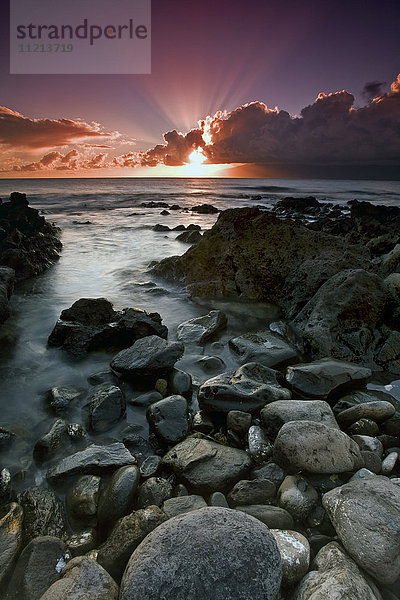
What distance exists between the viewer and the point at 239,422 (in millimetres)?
3268

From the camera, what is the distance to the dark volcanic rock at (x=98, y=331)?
497 cm

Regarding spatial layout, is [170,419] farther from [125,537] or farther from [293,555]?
[293,555]

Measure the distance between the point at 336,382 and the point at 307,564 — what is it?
213 centimetres

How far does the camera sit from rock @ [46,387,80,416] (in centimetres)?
375

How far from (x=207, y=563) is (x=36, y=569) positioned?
1.13 meters

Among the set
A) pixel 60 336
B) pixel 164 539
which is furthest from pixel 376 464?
pixel 60 336

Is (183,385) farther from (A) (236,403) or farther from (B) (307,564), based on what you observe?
(B) (307,564)

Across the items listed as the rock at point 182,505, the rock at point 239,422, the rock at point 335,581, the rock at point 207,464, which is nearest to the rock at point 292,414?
the rock at point 239,422

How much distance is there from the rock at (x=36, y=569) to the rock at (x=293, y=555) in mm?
1342

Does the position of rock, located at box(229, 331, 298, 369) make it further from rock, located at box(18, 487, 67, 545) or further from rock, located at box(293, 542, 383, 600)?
rock, located at box(18, 487, 67, 545)

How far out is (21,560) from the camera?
2.15 meters

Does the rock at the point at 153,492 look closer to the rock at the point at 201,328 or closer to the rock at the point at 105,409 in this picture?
the rock at the point at 105,409

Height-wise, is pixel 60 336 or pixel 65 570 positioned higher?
pixel 60 336

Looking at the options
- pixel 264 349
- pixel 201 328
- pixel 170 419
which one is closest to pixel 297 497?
pixel 170 419
